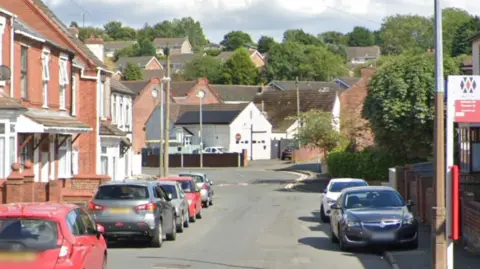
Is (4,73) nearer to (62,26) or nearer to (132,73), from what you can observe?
(62,26)

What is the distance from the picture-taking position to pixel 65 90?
35.1 meters

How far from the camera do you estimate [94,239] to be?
44.2 feet

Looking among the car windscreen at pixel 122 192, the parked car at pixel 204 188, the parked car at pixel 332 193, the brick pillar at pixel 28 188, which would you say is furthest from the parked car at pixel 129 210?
the parked car at pixel 204 188

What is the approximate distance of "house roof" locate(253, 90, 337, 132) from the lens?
97.2 metres

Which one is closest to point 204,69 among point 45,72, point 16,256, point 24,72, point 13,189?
point 45,72

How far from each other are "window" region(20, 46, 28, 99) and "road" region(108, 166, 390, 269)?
7145 millimetres

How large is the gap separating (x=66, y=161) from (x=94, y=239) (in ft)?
75.5

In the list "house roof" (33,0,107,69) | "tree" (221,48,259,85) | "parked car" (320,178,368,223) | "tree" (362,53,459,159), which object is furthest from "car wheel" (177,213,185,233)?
"tree" (221,48,259,85)

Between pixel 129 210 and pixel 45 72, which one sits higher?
pixel 45 72

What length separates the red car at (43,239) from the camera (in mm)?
11906

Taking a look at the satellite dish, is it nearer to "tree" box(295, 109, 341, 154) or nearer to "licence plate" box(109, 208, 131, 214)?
"licence plate" box(109, 208, 131, 214)

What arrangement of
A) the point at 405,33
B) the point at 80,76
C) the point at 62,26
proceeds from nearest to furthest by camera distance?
1. the point at 80,76
2. the point at 62,26
3. the point at 405,33

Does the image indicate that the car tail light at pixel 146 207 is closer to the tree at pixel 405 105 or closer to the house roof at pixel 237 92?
the tree at pixel 405 105

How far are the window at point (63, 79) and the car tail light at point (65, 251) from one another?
22.7 meters
